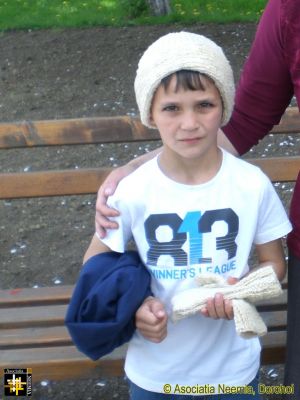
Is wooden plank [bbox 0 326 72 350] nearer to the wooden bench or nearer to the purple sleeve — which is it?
the wooden bench

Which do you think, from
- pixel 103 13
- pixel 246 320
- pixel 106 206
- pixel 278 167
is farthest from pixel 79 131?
pixel 103 13

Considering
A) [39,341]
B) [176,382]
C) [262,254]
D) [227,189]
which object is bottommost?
[39,341]

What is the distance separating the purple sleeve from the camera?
2.04 metres

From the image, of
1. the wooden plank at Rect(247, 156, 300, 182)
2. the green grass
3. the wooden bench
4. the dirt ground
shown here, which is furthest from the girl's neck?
the green grass

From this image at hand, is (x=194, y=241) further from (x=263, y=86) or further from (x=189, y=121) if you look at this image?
(x=263, y=86)

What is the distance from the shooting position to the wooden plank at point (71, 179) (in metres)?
2.97

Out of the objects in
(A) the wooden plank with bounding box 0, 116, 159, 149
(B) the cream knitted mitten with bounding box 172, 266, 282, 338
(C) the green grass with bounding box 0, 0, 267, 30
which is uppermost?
(B) the cream knitted mitten with bounding box 172, 266, 282, 338

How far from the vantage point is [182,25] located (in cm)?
911

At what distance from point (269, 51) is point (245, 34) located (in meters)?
6.68

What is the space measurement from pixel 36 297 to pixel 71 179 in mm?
476

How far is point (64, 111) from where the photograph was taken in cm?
661

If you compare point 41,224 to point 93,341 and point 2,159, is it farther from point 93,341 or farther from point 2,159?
point 93,341

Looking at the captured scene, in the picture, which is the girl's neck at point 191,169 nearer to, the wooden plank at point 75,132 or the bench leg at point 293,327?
the bench leg at point 293,327

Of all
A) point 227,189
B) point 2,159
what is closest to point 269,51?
point 227,189
